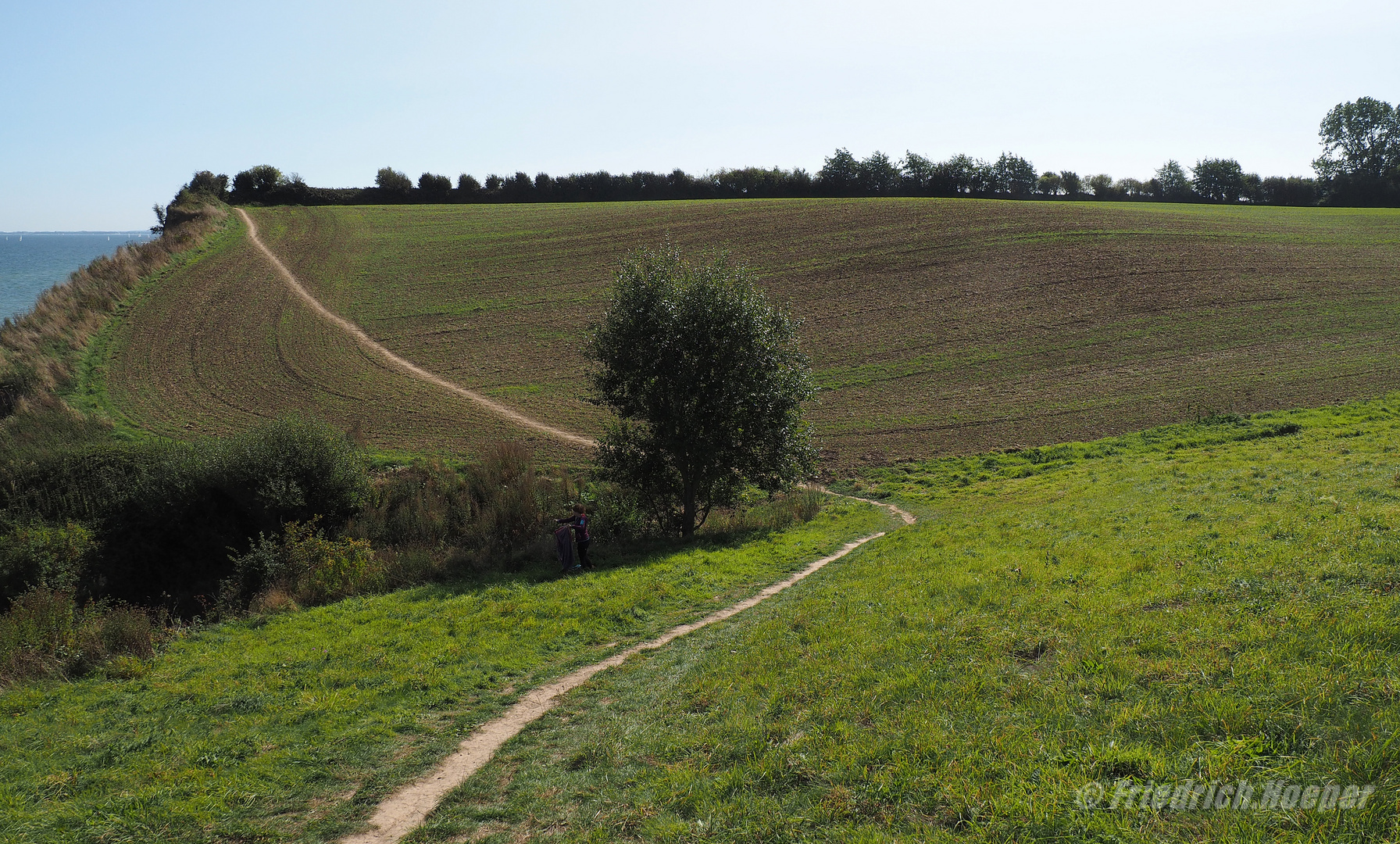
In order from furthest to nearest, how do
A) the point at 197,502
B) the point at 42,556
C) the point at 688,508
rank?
the point at 197,502, the point at 688,508, the point at 42,556

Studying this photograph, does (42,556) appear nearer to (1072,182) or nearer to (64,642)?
(64,642)

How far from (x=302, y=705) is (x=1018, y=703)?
29.3ft

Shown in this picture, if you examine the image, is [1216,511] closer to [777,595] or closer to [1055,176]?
[777,595]

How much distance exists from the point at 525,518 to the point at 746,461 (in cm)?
703

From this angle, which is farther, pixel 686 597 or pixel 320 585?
pixel 320 585

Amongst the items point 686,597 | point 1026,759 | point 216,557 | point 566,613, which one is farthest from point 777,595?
point 216,557

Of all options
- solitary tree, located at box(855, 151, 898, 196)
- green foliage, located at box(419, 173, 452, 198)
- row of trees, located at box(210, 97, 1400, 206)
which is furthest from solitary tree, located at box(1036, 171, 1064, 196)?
green foliage, located at box(419, 173, 452, 198)

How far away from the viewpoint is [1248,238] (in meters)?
58.5

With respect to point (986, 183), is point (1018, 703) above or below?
below

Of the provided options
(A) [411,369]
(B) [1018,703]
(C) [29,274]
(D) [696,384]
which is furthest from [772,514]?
(C) [29,274]

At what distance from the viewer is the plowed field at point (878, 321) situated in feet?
106

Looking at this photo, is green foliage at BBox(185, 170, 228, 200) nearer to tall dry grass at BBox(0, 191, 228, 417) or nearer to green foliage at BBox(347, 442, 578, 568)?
tall dry grass at BBox(0, 191, 228, 417)

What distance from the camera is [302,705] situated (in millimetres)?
9992

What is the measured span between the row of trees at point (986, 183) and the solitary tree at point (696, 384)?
77.7 m
